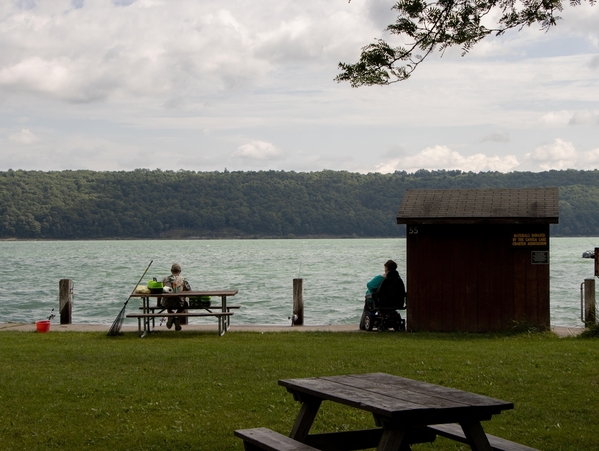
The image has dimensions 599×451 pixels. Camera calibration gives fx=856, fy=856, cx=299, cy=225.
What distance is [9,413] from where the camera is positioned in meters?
7.52

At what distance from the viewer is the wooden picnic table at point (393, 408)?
14.3ft

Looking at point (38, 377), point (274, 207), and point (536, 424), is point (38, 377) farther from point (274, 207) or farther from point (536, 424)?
point (274, 207)

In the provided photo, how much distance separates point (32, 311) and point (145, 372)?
20228mm

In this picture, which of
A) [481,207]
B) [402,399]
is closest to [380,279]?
[481,207]

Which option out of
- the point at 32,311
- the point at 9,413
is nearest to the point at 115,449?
the point at 9,413

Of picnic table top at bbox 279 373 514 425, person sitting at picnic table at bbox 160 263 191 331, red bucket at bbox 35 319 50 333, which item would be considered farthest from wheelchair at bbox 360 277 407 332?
picnic table top at bbox 279 373 514 425

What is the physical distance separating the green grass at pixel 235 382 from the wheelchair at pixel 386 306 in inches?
44.1

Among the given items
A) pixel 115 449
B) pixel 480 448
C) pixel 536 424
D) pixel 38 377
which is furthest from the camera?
pixel 38 377

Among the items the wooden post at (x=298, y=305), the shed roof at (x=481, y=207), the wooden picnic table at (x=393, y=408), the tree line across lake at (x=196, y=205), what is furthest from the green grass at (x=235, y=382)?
the tree line across lake at (x=196, y=205)

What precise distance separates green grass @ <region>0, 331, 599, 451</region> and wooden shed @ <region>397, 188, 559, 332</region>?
0.84m

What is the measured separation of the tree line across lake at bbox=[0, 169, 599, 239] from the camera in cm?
11019

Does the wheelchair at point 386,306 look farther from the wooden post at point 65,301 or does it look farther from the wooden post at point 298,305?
the wooden post at point 65,301

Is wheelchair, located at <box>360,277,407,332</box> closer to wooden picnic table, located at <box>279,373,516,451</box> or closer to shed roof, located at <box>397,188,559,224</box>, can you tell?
shed roof, located at <box>397,188,559,224</box>

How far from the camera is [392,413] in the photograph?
4238 millimetres
